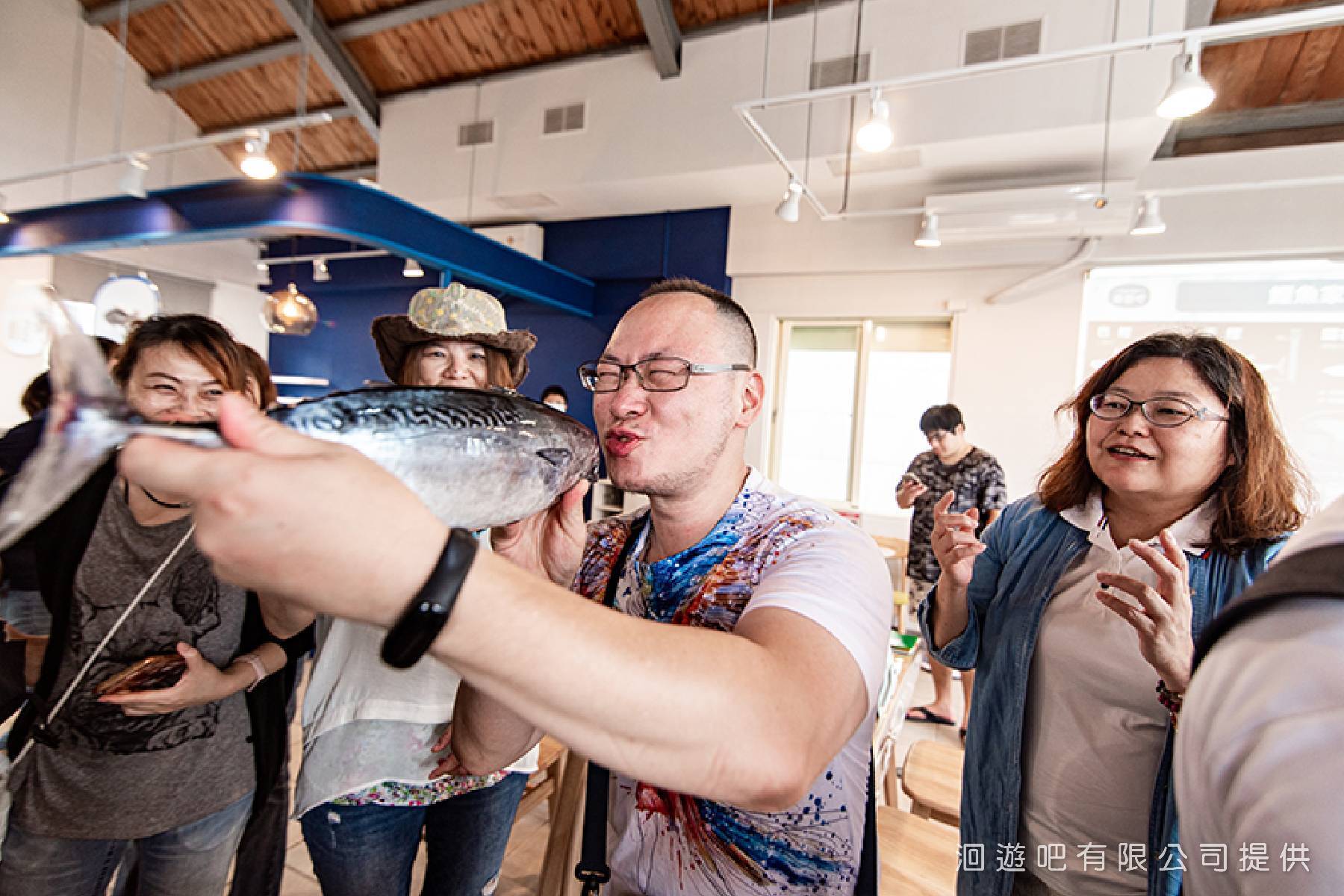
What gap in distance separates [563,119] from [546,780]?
6.12 metres

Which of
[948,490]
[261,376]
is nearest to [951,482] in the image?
[948,490]

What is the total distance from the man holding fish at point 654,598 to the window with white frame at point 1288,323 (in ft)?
16.9

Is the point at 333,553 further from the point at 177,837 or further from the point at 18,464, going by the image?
the point at 177,837

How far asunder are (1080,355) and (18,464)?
650 cm

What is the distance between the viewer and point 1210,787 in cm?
40

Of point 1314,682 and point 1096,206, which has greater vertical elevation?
point 1096,206

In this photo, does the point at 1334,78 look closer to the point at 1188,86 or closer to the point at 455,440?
the point at 1188,86

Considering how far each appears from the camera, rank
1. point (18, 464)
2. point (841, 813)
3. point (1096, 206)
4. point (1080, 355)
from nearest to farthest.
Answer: point (18, 464) < point (841, 813) < point (1096, 206) < point (1080, 355)

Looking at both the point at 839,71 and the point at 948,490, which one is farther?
the point at 839,71

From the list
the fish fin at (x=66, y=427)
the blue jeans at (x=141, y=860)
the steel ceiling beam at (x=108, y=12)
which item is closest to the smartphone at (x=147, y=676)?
the blue jeans at (x=141, y=860)

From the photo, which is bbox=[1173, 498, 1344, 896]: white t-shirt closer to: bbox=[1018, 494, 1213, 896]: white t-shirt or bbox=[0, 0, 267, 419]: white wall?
bbox=[1018, 494, 1213, 896]: white t-shirt

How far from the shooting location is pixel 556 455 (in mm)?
659

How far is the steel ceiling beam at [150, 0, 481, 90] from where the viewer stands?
20.4ft

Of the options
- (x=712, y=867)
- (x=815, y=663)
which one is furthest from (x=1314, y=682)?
(x=712, y=867)
